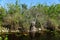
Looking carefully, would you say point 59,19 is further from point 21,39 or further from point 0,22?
point 21,39

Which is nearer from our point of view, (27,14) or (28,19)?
(28,19)

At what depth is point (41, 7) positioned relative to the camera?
22.5 metres

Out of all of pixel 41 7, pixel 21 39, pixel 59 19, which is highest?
pixel 41 7

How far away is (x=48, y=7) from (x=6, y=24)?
5328mm

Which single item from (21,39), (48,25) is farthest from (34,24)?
(21,39)

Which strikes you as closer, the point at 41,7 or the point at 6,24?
the point at 6,24

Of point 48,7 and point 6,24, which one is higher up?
point 48,7

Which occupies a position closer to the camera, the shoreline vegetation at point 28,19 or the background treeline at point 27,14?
the shoreline vegetation at point 28,19

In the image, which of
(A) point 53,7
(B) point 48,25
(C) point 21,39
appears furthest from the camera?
(A) point 53,7

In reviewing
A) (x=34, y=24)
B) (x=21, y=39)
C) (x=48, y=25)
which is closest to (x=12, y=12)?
(x=34, y=24)

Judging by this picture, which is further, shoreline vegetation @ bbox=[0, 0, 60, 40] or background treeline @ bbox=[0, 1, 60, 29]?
background treeline @ bbox=[0, 1, 60, 29]

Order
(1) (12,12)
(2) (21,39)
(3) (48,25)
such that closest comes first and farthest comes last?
(2) (21,39) → (3) (48,25) → (1) (12,12)

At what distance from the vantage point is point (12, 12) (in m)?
21.4

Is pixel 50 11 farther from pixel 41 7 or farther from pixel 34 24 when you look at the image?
pixel 34 24
